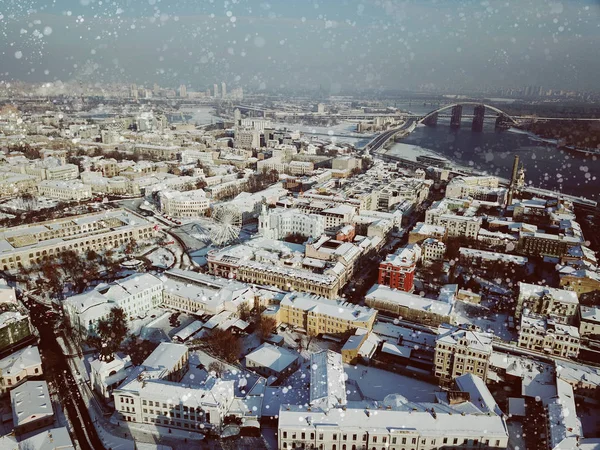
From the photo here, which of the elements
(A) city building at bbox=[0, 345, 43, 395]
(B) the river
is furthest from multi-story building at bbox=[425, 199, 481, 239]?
(A) city building at bbox=[0, 345, 43, 395]

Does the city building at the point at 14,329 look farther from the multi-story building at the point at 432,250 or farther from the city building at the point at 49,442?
the multi-story building at the point at 432,250

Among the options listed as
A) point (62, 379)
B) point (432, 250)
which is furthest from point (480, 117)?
point (62, 379)

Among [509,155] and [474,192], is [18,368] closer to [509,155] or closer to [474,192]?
[474,192]

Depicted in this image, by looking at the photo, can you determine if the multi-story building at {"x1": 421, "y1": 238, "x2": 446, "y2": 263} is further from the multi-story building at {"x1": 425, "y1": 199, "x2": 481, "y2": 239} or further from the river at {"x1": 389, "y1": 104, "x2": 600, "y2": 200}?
the river at {"x1": 389, "y1": 104, "x2": 600, "y2": 200}

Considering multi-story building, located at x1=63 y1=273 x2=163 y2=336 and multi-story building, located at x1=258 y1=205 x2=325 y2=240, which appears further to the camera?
multi-story building, located at x1=258 y1=205 x2=325 y2=240

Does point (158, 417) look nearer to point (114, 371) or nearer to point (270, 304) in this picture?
point (114, 371)
